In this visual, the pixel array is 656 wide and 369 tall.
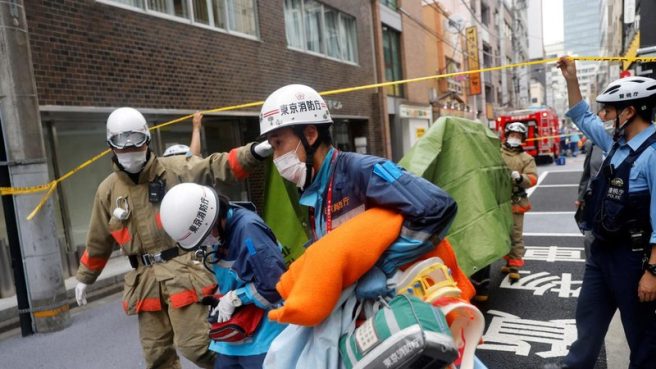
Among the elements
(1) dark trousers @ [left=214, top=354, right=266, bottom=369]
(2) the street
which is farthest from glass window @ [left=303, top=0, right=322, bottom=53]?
(1) dark trousers @ [left=214, top=354, right=266, bottom=369]

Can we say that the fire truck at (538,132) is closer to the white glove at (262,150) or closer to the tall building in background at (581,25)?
the white glove at (262,150)

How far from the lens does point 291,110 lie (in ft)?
5.89

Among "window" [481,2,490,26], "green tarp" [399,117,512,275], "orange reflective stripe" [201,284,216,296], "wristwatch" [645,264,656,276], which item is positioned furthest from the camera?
"window" [481,2,490,26]

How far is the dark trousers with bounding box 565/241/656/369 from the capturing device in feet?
8.50

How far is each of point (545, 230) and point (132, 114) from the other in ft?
25.2

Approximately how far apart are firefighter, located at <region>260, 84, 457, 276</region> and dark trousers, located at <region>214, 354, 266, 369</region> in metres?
0.94

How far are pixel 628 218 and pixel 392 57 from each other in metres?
17.7

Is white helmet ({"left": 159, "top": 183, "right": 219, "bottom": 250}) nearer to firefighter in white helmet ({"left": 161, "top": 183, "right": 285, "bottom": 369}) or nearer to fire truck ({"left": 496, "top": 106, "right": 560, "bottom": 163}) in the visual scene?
firefighter in white helmet ({"left": 161, "top": 183, "right": 285, "bottom": 369})

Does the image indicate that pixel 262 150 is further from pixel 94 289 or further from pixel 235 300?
pixel 94 289

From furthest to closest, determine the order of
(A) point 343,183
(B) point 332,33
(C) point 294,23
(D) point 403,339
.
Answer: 1. (B) point 332,33
2. (C) point 294,23
3. (A) point 343,183
4. (D) point 403,339

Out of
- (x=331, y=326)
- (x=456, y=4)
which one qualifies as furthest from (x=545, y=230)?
(x=456, y=4)

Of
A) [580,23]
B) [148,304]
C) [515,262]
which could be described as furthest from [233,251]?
[580,23]

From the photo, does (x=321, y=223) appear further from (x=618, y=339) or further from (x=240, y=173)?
(x=618, y=339)

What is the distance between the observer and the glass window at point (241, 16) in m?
10.2
